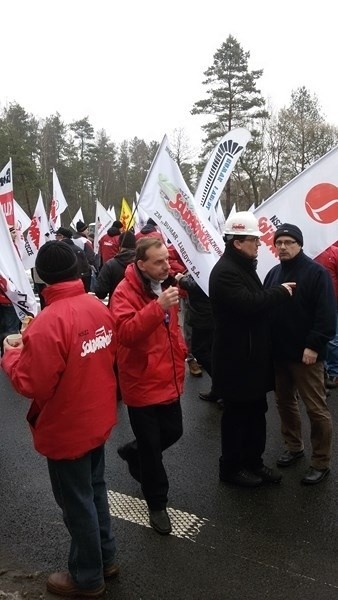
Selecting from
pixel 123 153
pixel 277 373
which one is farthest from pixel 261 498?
pixel 123 153

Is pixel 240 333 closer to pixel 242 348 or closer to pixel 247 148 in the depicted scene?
pixel 242 348

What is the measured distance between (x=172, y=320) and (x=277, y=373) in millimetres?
1228

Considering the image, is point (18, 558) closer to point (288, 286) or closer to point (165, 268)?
point (165, 268)

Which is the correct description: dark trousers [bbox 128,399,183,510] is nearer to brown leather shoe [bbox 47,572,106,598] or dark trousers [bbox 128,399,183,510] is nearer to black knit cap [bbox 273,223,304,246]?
brown leather shoe [bbox 47,572,106,598]

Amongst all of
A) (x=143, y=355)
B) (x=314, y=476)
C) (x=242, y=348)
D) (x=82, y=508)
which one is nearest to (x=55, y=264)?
(x=143, y=355)

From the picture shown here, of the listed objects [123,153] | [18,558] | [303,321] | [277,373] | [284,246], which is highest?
[123,153]

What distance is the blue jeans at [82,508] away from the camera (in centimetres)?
245

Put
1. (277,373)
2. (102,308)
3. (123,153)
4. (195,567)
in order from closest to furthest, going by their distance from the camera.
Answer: (102,308) → (195,567) → (277,373) → (123,153)

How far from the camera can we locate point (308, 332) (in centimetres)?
363

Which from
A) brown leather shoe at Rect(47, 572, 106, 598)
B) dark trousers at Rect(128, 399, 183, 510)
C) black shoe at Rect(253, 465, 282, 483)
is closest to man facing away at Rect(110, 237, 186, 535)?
dark trousers at Rect(128, 399, 183, 510)

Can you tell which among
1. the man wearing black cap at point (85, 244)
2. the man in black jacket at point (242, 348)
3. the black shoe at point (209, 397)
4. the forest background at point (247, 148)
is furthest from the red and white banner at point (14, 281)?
the forest background at point (247, 148)

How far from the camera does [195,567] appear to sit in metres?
2.83

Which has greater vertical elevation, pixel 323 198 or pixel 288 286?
pixel 323 198

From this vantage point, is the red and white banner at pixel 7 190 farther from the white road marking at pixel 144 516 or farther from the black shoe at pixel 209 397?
the white road marking at pixel 144 516
